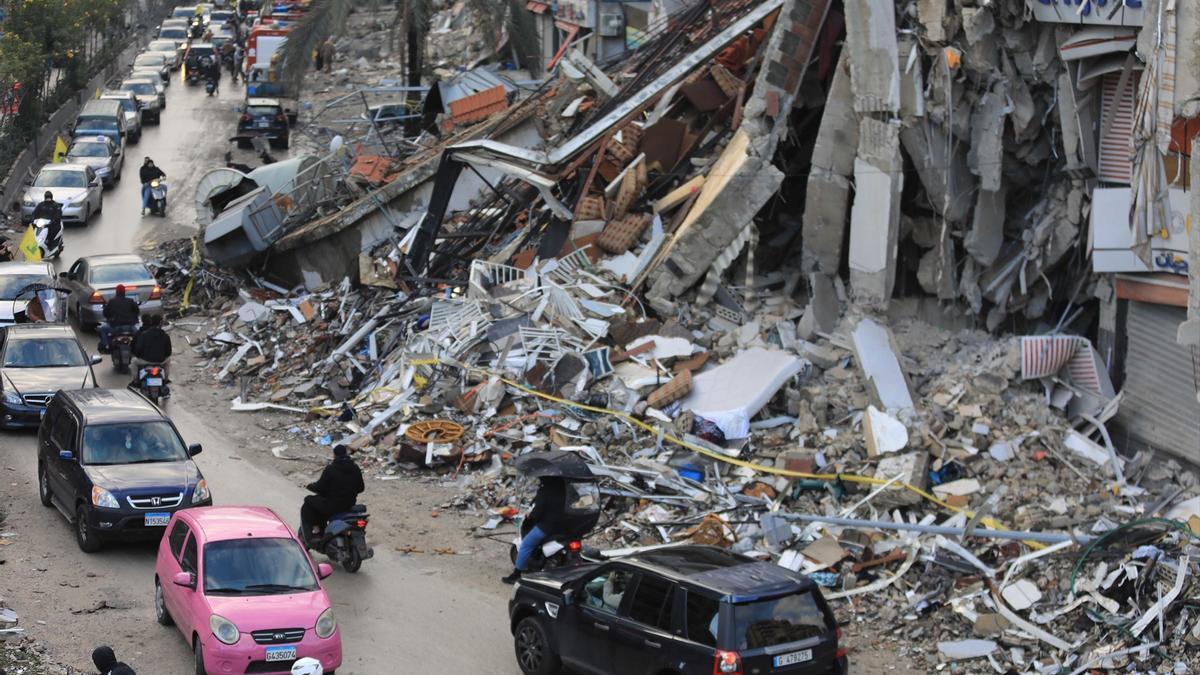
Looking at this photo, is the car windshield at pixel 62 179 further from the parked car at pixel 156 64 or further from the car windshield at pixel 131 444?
the parked car at pixel 156 64

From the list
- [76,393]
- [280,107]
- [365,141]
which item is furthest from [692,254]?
[280,107]

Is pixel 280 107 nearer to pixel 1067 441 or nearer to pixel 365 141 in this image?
pixel 365 141

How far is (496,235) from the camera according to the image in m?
25.4

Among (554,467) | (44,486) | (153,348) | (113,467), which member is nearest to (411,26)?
(153,348)

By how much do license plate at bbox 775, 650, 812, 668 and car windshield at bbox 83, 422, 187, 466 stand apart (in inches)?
321

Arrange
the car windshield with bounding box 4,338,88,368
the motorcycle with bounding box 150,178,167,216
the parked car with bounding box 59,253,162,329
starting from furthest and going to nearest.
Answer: the motorcycle with bounding box 150,178,167,216
the parked car with bounding box 59,253,162,329
the car windshield with bounding box 4,338,88,368

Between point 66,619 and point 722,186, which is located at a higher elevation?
point 722,186

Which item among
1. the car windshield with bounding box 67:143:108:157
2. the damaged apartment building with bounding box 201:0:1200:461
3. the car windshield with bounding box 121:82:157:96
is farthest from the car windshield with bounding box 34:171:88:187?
the car windshield with bounding box 121:82:157:96

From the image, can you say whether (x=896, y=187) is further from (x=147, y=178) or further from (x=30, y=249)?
(x=147, y=178)

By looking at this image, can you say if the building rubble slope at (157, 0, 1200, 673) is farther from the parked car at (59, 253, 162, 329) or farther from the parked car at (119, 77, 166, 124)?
the parked car at (119, 77, 166, 124)

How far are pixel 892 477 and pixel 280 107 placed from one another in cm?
3305

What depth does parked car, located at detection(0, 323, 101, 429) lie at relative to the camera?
20.4 meters

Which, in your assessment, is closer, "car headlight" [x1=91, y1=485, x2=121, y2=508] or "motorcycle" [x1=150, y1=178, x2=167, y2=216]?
"car headlight" [x1=91, y1=485, x2=121, y2=508]

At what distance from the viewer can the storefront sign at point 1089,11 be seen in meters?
16.5
